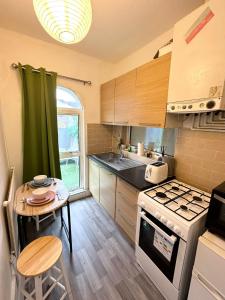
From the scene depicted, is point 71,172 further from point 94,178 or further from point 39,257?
point 39,257

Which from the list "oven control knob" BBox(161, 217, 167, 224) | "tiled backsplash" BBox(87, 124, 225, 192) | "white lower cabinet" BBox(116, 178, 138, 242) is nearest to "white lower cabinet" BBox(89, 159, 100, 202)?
"white lower cabinet" BBox(116, 178, 138, 242)

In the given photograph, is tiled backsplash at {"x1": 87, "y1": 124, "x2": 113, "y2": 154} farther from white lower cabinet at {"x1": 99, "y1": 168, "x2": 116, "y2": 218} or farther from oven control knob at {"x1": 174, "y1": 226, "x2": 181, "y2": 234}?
oven control knob at {"x1": 174, "y1": 226, "x2": 181, "y2": 234}

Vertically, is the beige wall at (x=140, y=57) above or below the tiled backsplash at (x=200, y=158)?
above

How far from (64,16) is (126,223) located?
194 cm

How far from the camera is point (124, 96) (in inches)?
77.9

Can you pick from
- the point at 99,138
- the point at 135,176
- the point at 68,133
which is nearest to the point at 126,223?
the point at 135,176

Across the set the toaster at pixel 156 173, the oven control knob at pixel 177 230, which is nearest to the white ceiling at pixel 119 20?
the toaster at pixel 156 173

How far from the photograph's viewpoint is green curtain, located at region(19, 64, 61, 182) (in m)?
1.82

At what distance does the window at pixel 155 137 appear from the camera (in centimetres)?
178

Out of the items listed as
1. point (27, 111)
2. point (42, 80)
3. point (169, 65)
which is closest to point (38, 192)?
point (27, 111)

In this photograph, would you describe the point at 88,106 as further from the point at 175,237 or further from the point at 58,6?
the point at 175,237

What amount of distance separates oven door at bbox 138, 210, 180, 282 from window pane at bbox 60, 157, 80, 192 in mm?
1667

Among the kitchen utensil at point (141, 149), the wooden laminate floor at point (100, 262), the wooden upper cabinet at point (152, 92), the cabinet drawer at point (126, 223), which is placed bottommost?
the wooden laminate floor at point (100, 262)

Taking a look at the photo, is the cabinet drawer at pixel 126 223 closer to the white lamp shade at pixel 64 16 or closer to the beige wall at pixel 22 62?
the beige wall at pixel 22 62
